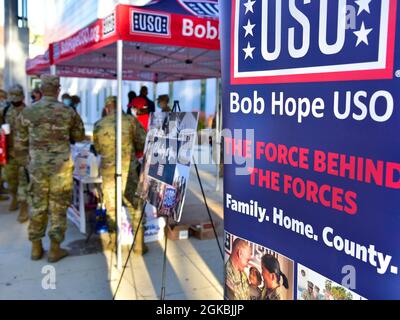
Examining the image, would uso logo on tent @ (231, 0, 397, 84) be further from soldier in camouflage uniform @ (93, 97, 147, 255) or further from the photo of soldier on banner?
soldier in camouflage uniform @ (93, 97, 147, 255)

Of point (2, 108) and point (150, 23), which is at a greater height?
point (150, 23)

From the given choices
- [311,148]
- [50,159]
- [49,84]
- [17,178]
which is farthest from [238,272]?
[17,178]

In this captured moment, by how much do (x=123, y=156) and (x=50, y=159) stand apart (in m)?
0.70

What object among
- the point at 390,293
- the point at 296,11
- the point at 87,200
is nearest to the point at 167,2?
the point at 87,200

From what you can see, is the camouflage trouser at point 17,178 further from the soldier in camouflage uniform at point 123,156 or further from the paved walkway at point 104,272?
the soldier in camouflage uniform at point 123,156

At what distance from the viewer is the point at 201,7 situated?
466cm

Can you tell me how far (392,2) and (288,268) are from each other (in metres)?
0.91

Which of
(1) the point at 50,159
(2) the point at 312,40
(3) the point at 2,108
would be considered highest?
(2) the point at 312,40

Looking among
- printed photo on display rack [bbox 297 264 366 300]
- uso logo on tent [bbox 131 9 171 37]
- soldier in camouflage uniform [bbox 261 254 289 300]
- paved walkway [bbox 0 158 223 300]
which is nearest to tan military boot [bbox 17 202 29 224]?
paved walkway [bbox 0 158 223 300]

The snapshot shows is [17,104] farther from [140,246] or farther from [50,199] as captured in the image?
[140,246]

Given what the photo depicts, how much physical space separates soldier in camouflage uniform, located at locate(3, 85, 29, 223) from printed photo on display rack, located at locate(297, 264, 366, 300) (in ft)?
15.6

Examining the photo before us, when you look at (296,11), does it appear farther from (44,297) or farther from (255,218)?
(44,297)

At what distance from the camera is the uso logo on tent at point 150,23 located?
12.7 feet

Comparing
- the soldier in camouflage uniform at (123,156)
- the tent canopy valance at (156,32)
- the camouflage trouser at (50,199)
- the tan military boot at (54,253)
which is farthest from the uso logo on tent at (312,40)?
the tan military boot at (54,253)
